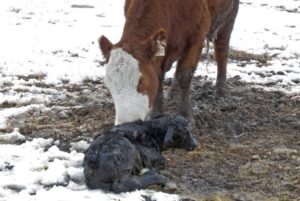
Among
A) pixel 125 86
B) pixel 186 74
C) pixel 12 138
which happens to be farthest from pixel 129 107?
pixel 186 74

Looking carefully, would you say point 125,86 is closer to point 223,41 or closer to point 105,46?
point 105,46

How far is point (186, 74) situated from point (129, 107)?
1790 mm

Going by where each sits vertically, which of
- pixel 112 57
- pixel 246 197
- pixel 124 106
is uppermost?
pixel 112 57

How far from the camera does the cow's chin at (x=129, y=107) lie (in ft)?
16.7

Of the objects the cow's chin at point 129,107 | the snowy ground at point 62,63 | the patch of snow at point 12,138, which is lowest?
the patch of snow at point 12,138

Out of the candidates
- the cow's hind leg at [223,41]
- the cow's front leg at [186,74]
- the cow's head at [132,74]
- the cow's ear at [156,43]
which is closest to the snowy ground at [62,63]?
the cow's hind leg at [223,41]

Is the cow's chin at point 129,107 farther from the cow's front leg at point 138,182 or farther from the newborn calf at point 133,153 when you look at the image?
the cow's front leg at point 138,182

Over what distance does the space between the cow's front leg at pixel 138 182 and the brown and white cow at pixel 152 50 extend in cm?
72

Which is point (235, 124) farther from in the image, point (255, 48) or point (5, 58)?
point (255, 48)

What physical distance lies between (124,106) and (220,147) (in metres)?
1.29

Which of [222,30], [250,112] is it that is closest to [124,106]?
[250,112]

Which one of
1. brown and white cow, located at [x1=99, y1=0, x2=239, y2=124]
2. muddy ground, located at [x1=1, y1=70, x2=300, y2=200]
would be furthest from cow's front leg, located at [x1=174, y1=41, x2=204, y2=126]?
muddy ground, located at [x1=1, y1=70, x2=300, y2=200]

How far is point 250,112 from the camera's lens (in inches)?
281

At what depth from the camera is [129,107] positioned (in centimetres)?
511
